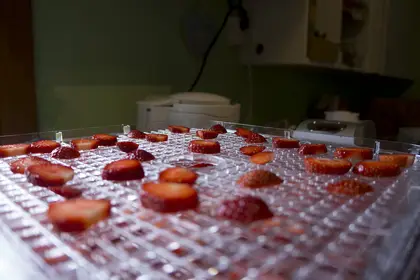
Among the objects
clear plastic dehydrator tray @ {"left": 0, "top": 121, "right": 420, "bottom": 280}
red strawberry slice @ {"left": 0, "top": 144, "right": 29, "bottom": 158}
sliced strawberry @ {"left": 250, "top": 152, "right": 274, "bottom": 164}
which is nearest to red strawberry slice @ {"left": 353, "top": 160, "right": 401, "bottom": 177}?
clear plastic dehydrator tray @ {"left": 0, "top": 121, "right": 420, "bottom": 280}

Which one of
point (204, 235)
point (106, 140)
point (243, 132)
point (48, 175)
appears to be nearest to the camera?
point (204, 235)

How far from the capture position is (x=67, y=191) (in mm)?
415

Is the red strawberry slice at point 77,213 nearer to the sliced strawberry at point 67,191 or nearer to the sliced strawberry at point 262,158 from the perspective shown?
the sliced strawberry at point 67,191

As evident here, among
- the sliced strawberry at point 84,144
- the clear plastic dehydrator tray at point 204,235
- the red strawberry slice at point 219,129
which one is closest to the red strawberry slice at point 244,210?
the clear plastic dehydrator tray at point 204,235

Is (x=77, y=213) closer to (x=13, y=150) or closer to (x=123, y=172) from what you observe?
(x=123, y=172)

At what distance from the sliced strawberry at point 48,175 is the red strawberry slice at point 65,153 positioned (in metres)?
0.11

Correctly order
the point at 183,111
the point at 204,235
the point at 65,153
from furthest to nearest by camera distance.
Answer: the point at 183,111 → the point at 65,153 → the point at 204,235

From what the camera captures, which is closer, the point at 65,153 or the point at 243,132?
the point at 65,153

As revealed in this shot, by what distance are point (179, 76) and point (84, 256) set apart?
1.06 m

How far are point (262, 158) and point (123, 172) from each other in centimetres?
21

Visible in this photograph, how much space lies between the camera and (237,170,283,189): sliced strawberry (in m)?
0.46

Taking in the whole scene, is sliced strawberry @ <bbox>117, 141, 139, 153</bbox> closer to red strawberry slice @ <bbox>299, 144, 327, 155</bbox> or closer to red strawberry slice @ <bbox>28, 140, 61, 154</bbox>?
red strawberry slice @ <bbox>28, 140, 61, 154</bbox>

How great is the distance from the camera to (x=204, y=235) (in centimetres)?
32

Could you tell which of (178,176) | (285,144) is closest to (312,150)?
(285,144)
